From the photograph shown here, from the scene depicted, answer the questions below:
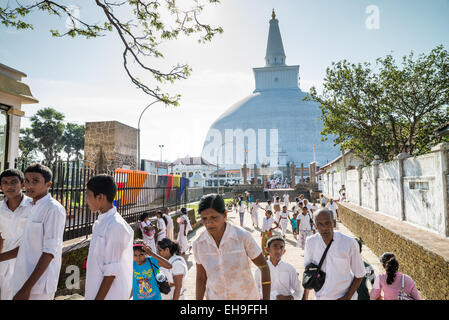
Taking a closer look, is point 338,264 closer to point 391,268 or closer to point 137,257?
point 391,268

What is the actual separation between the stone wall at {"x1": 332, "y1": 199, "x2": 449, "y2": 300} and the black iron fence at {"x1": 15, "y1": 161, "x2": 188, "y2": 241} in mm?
6673

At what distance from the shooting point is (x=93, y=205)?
232 centimetres

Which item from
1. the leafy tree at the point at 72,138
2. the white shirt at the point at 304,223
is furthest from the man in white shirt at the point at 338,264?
the leafy tree at the point at 72,138

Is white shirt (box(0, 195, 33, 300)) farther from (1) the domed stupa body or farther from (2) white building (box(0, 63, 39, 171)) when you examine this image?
(1) the domed stupa body

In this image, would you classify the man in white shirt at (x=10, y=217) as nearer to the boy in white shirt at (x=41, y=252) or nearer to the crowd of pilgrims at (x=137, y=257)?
the crowd of pilgrims at (x=137, y=257)

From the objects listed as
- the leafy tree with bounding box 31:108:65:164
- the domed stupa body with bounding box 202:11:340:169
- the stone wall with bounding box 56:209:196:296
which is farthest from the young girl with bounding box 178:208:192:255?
the domed stupa body with bounding box 202:11:340:169

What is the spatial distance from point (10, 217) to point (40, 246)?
1114 mm

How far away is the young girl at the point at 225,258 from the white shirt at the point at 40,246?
124 cm

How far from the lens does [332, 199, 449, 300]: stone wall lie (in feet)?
14.4

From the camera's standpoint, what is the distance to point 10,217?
3213 mm

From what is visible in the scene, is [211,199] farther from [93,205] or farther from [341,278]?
[341,278]

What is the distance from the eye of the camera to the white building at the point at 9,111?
6852mm

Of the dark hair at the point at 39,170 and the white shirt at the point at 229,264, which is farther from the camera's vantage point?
the dark hair at the point at 39,170

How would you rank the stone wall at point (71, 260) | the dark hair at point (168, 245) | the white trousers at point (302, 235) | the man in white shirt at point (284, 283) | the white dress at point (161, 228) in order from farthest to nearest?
the white trousers at point (302, 235) → the white dress at point (161, 228) → the stone wall at point (71, 260) → the dark hair at point (168, 245) → the man in white shirt at point (284, 283)
